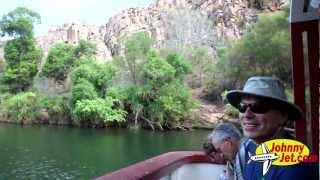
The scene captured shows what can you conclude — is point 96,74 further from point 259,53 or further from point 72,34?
point 72,34

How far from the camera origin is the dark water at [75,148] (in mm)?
10977

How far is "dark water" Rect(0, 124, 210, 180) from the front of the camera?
36.0 feet

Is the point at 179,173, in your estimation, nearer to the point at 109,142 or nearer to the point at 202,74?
the point at 109,142

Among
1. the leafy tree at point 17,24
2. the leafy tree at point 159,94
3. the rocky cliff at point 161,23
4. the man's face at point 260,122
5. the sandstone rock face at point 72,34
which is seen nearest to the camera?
the man's face at point 260,122

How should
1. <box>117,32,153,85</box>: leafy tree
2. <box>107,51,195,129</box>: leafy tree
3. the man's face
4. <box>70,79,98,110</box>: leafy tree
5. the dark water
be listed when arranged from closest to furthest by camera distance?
the man's face < the dark water < <box>107,51,195,129</box>: leafy tree < <box>70,79,98,110</box>: leafy tree < <box>117,32,153,85</box>: leafy tree

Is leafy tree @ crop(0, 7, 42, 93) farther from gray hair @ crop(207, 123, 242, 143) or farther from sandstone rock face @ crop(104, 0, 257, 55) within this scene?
gray hair @ crop(207, 123, 242, 143)

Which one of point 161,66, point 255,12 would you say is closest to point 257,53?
point 161,66

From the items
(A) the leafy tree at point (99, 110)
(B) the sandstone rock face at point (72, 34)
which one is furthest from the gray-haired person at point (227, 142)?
(B) the sandstone rock face at point (72, 34)

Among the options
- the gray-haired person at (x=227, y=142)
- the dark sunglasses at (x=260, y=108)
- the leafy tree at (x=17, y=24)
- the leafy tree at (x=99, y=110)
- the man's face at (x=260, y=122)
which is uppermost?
the leafy tree at (x=17, y=24)

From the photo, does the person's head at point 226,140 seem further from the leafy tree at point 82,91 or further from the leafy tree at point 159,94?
the leafy tree at point 82,91

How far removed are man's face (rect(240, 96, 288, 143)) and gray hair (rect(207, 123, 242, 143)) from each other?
230 mm

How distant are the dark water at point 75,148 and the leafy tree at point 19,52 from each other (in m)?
2.04

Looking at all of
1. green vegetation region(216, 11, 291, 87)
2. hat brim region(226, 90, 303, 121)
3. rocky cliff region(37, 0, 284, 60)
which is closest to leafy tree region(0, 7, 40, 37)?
rocky cliff region(37, 0, 284, 60)

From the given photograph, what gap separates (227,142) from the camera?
100 centimetres
